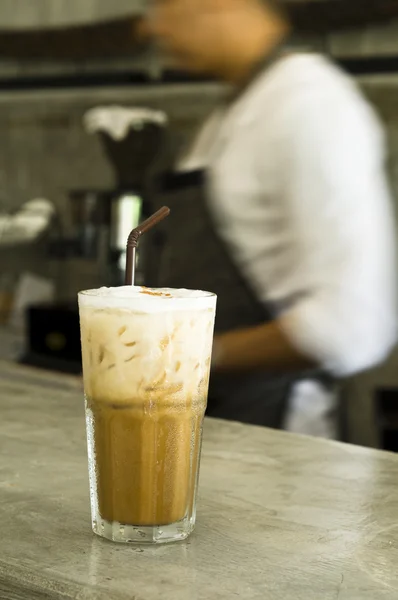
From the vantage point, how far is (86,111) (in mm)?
4438

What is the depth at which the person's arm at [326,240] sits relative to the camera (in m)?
1.89

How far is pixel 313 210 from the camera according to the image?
74.7 inches

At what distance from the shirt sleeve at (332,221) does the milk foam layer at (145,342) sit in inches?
43.8

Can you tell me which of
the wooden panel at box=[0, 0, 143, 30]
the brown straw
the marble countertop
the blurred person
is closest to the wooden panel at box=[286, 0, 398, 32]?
the wooden panel at box=[0, 0, 143, 30]

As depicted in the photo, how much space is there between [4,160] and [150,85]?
1003 mm

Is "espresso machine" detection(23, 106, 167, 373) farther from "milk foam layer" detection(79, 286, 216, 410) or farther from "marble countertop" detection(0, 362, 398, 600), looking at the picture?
"milk foam layer" detection(79, 286, 216, 410)

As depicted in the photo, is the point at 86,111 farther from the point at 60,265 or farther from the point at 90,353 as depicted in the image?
the point at 90,353

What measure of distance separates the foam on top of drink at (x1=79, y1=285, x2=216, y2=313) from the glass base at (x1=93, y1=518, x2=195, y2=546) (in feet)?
0.70

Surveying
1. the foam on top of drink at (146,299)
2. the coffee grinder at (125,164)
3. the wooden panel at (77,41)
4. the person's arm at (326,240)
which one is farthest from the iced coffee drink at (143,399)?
the wooden panel at (77,41)

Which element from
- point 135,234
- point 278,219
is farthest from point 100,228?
point 135,234

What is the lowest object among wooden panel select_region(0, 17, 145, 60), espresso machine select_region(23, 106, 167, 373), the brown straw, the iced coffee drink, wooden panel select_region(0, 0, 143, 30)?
espresso machine select_region(23, 106, 167, 373)

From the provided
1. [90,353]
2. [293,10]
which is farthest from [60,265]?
[90,353]

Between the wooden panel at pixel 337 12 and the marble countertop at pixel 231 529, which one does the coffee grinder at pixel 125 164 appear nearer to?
the wooden panel at pixel 337 12

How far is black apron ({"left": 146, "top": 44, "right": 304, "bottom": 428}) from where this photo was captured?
2076mm
